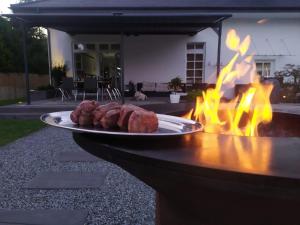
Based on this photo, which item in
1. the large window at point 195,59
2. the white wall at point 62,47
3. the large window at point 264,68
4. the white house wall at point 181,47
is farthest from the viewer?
the white wall at point 62,47

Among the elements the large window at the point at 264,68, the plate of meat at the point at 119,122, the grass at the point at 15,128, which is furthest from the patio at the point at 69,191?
the large window at the point at 264,68

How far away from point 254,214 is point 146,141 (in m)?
0.52

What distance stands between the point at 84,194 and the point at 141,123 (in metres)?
2.53

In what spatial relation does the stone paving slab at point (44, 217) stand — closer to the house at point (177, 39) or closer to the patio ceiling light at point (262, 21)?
the house at point (177, 39)

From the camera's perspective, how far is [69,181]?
394 cm

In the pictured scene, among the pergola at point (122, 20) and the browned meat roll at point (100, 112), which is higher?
the pergola at point (122, 20)

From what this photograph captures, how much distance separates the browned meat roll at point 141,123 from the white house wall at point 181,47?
1257cm

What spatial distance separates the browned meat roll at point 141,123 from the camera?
4.23 ft

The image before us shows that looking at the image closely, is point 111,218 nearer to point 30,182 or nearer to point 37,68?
point 30,182

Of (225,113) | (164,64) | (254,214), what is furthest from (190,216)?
(164,64)

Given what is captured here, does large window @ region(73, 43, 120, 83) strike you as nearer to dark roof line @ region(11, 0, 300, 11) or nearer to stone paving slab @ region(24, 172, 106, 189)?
dark roof line @ region(11, 0, 300, 11)

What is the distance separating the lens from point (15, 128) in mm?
7875

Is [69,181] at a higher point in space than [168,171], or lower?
lower

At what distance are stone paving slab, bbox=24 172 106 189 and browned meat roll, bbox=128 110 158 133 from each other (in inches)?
107
